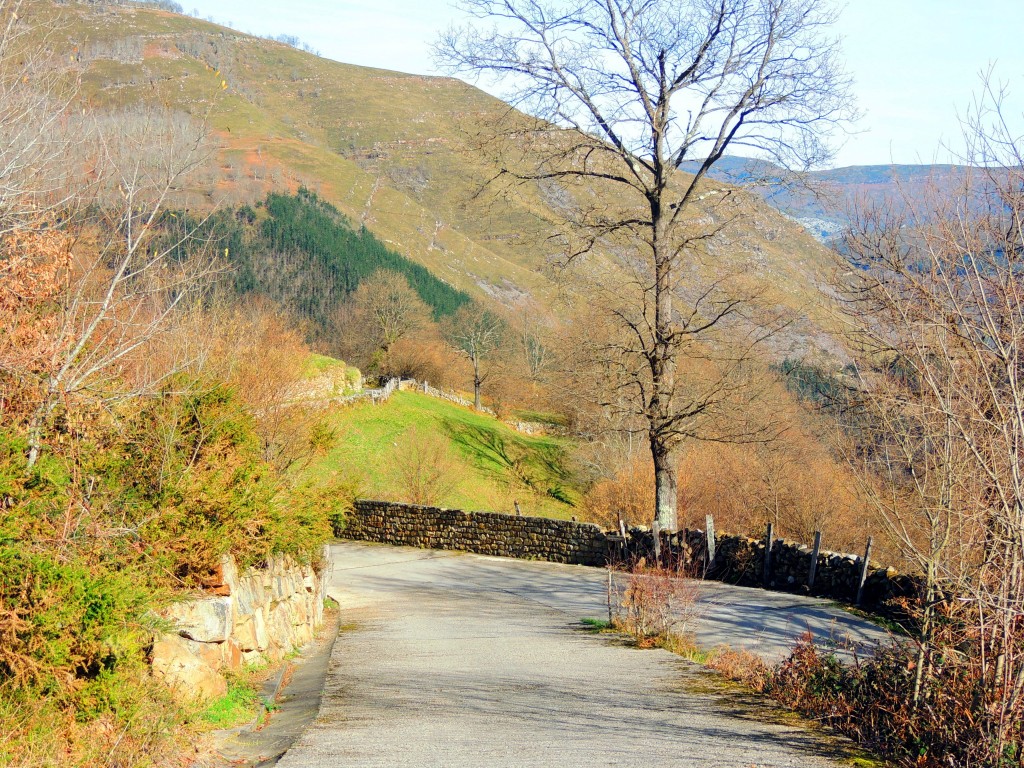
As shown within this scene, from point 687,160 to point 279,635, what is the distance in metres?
15.6

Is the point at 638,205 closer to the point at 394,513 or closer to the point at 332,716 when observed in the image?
the point at 394,513

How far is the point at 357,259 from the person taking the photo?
120 meters

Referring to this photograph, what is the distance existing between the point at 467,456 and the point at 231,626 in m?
43.8

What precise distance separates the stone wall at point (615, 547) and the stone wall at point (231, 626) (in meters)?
5.40

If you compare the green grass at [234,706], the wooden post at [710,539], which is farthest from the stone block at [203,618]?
the wooden post at [710,539]

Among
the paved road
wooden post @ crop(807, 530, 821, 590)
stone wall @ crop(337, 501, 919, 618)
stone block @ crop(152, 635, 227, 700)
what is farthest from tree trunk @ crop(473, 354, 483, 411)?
stone block @ crop(152, 635, 227, 700)

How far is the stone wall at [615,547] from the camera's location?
1623cm

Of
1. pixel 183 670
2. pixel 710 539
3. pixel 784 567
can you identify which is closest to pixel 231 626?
pixel 183 670

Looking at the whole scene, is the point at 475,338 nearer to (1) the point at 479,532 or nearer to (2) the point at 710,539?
(1) the point at 479,532

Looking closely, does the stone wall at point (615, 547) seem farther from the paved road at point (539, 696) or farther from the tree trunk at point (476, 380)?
the tree trunk at point (476, 380)

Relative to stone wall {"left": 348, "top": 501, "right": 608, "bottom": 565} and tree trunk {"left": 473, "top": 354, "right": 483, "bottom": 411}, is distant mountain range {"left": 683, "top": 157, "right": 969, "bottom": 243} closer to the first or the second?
stone wall {"left": 348, "top": 501, "right": 608, "bottom": 565}

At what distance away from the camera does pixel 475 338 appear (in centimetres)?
7344

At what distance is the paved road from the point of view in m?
6.32

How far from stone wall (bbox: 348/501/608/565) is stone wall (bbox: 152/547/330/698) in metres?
9.80
